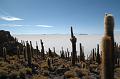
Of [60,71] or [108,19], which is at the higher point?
[108,19]

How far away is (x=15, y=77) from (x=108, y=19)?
14.2 meters

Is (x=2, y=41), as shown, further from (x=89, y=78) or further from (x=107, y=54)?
(x=107, y=54)

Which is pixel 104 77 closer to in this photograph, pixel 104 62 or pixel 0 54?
pixel 104 62

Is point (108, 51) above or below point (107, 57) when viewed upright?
above

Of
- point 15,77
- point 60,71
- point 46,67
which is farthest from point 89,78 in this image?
point 46,67

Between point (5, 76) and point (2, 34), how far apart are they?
44.5 metres

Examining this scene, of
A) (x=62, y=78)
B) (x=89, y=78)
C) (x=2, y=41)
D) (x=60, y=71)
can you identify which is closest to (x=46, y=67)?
(x=60, y=71)

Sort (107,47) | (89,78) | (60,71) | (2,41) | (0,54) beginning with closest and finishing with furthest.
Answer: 1. (107,47)
2. (89,78)
3. (60,71)
4. (0,54)
5. (2,41)

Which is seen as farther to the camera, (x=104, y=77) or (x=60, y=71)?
(x=60, y=71)

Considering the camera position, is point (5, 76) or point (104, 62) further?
point (5, 76)

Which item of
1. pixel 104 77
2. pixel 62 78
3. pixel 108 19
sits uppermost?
pixel 108 19

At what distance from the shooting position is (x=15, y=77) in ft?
69.6

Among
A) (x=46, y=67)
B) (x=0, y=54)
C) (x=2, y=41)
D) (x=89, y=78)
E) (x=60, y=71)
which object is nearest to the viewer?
(x=89, y=78)

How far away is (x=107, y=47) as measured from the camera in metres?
9.16
